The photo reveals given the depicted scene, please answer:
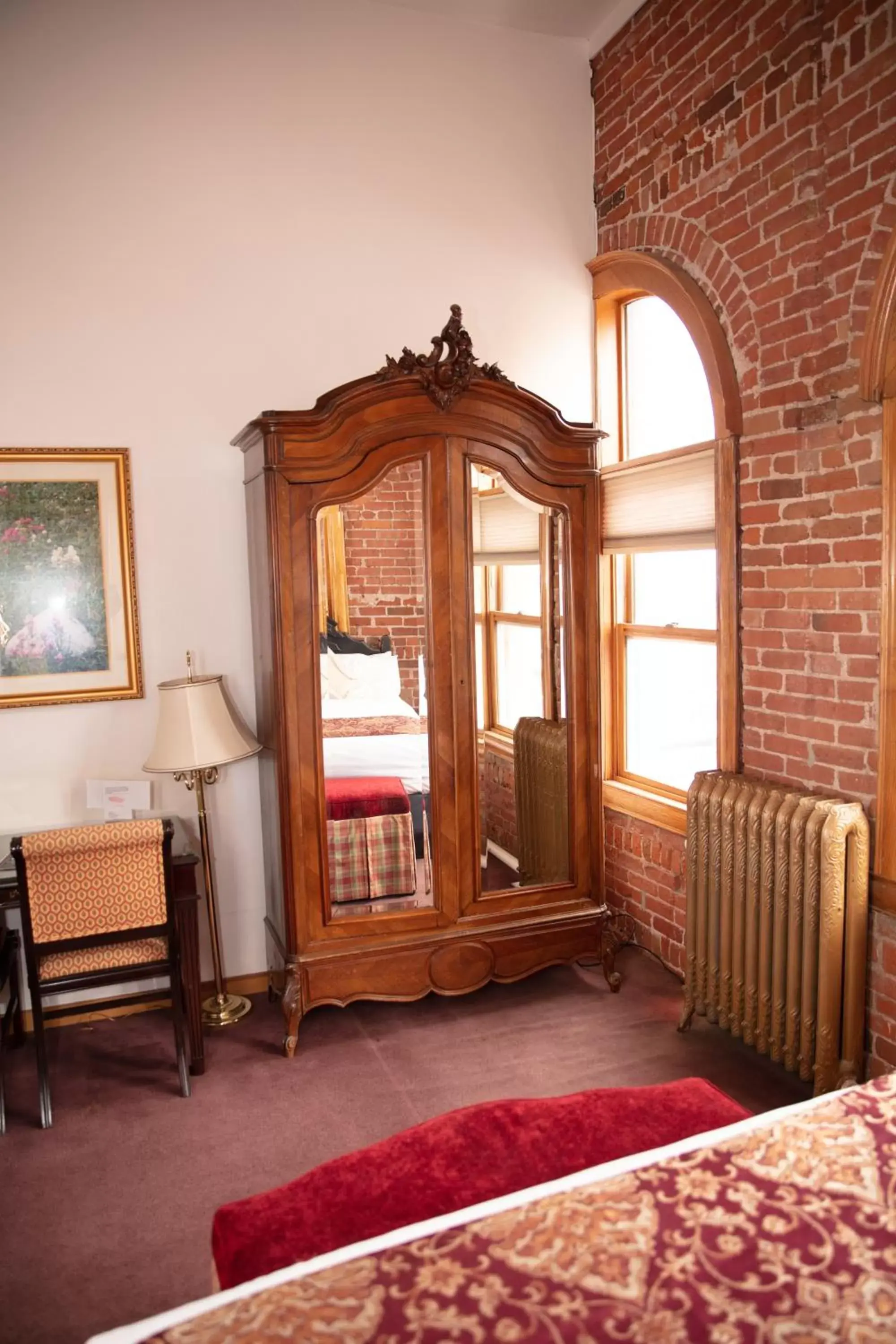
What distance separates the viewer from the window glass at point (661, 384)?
13.3 ft

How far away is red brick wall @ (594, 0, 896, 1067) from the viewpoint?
2975mm

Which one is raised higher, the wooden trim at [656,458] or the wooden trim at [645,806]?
the wooden trim at [656,458]

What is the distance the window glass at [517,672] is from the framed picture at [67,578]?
1483mm

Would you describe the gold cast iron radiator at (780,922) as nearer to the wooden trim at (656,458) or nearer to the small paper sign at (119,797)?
the wooden trim at (656,458)

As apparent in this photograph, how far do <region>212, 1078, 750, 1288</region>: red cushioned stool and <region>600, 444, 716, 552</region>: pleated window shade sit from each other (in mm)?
2201

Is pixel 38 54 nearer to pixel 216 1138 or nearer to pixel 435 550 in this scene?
pixel 435 550

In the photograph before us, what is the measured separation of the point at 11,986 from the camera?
149 inches

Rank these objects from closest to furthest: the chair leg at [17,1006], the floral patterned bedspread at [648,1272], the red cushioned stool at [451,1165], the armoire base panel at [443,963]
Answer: the floral patterned bedspread at [648,1272], the red cushioned stool at [451,1165], the armoire base panel at [443,963], the chair leg at [17,1006]

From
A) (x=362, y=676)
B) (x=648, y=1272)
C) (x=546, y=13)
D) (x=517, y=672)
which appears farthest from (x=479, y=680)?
(x=546, y=13)

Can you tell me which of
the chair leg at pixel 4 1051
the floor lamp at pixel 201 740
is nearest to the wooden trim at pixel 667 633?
the floor lamp at pixel 201 740

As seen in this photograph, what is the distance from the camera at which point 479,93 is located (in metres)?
4.35

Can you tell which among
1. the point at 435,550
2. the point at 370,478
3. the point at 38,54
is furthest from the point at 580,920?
the point at 38,54

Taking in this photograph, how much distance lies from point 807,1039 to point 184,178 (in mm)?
3941

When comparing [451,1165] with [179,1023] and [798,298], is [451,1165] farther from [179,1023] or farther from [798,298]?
[798,298]
